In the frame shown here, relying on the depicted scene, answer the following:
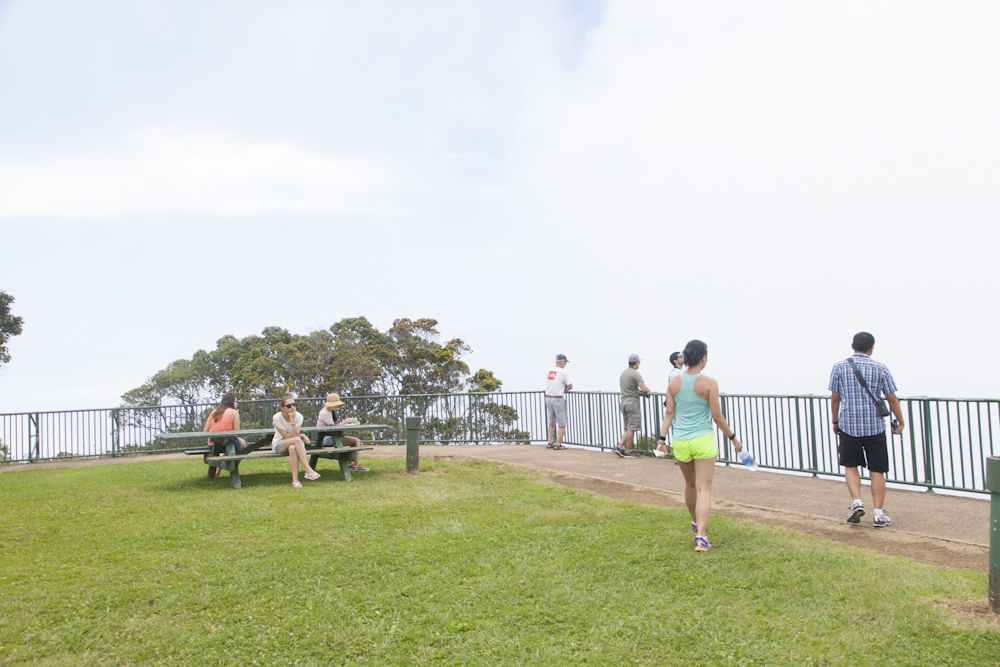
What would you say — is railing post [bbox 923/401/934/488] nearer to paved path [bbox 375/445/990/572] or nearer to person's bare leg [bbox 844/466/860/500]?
paved path [bbox 375/445/990/572]

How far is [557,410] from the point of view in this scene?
15.7m

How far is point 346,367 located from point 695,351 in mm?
23404

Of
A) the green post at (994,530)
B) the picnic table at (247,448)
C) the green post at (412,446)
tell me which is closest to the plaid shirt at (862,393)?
the green post at (994,530)

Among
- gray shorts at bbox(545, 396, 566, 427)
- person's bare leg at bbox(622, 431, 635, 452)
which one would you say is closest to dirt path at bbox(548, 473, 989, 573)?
person's bare leg at bbox(622, 431, 635, 452)

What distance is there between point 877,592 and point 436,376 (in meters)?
24.8

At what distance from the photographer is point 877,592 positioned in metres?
5.21

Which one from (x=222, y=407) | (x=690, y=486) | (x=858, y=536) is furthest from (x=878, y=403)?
(x=222, y=407)

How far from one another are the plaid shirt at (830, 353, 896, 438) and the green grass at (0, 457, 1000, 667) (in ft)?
4.80

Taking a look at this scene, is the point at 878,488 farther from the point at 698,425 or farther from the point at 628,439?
the point at 628,439

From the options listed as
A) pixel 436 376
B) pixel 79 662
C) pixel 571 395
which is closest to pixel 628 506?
pixel 79 662

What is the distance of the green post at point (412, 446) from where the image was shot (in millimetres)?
11852

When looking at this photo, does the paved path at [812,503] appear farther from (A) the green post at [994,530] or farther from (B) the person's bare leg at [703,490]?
(B) the person's bare leg at [703,490]

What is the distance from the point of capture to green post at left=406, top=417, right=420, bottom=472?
38.9ft

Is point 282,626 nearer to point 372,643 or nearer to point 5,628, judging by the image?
point 372,643
